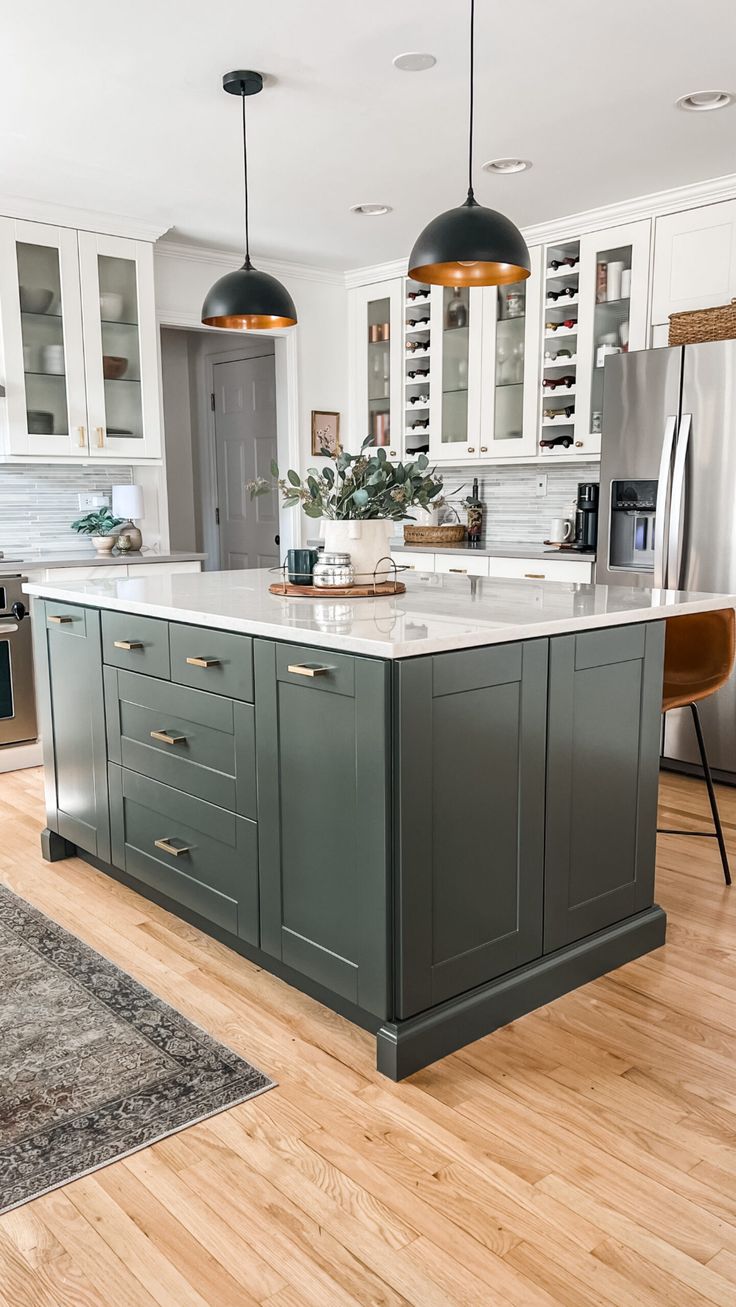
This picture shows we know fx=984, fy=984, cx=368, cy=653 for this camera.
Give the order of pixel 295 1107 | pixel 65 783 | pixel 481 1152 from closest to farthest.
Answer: pixel 481 1152, pixel 295 1107, pixel 65 783

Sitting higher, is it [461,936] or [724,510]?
[724,510]

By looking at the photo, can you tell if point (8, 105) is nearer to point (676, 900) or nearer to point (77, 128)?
point (77, 128)

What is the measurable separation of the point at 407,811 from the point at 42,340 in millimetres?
3653

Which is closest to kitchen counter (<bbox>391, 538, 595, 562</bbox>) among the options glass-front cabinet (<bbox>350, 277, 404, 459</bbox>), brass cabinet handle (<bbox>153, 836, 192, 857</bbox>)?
glass-front cabinet (<bbox>350, 277, 404, 459</bbox>)

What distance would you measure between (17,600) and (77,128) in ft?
6.29

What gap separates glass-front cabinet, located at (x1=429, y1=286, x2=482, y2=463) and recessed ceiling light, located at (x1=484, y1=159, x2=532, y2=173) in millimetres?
1212

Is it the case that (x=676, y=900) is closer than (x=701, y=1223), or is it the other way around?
(x=701, y=1223)

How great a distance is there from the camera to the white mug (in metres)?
5.12

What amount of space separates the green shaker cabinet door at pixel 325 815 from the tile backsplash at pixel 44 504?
322cm

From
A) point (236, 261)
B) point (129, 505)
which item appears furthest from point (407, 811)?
point (236, 261)

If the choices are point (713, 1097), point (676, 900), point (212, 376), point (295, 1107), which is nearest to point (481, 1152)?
point (295, 1107)

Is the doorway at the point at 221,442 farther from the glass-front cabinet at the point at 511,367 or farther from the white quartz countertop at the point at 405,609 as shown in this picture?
the white quartz countertop at the point at 405,609

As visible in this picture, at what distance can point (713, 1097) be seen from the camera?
1.97m

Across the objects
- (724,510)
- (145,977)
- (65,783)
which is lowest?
(145,977)
